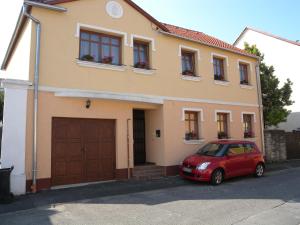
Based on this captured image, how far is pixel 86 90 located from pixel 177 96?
4.58 m

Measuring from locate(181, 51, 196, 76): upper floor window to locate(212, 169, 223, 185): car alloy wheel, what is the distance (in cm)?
546

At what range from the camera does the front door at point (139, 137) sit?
A: 1365 cm

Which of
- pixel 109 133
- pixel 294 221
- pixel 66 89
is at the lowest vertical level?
pixel 294 221

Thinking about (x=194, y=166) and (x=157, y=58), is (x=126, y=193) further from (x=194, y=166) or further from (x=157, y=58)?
(x=157, y=58)

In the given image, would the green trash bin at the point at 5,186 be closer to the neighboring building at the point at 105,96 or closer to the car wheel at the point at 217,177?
the neighboring building at the point at 105,96

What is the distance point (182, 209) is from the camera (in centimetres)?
752

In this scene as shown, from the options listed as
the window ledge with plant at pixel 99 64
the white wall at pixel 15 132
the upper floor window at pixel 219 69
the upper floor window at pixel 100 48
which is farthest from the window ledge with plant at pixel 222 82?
the white wall at pixel 15 132

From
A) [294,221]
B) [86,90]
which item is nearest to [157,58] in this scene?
[86,90]

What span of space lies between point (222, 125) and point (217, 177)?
17.6 ft

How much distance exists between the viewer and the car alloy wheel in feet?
35.2

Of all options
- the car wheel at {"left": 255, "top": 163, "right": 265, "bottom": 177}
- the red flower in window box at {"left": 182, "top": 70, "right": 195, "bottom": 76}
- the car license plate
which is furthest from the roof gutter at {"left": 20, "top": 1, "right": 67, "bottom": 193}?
the car wheel at {"left": 255, "top": 163, "right": 265, "bottom": 177}

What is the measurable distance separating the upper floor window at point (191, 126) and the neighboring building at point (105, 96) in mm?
51

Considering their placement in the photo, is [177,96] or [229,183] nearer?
[229,183]

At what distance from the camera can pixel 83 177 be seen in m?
10.9
